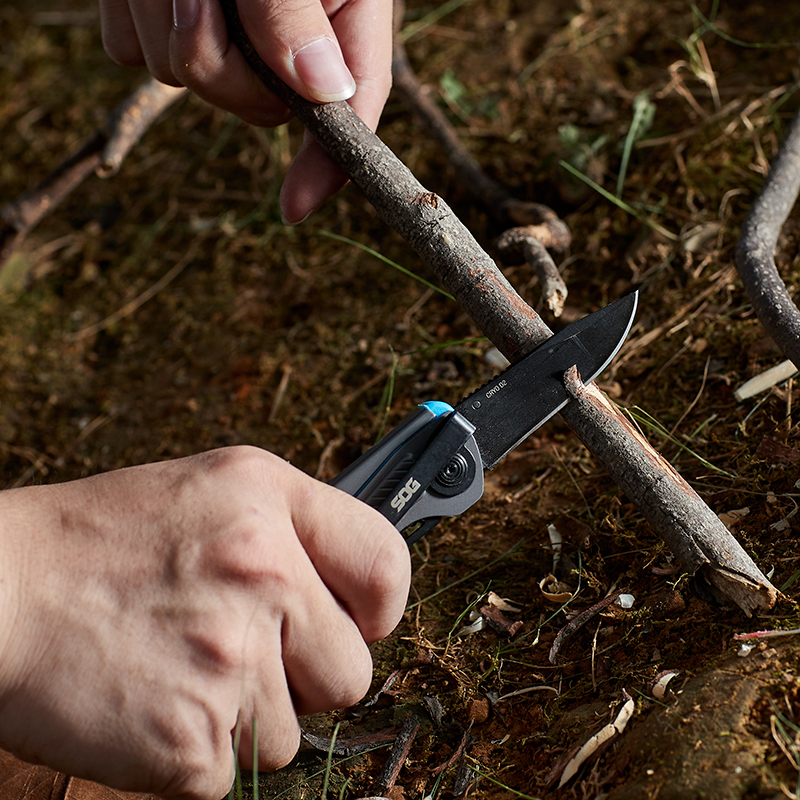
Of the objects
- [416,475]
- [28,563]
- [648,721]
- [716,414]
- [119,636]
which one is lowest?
[716,414]

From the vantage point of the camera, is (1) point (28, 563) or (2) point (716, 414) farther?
(2) point (716, 414)

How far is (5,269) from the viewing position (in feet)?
11.6

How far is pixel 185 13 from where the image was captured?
2064 mm

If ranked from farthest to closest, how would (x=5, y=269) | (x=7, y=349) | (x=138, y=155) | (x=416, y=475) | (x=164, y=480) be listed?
(x=138, y=155) → (x=5, y=269) → (x=7, y=349) → (x=416, y=475) → (x=164, y=480)

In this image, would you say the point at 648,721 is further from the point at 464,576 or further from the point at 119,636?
the point at 119,636

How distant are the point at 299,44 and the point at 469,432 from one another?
1.12 m

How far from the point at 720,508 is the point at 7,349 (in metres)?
2.94

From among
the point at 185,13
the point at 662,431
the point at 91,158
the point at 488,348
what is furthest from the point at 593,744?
the point at 91,158

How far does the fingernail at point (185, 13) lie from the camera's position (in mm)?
2057

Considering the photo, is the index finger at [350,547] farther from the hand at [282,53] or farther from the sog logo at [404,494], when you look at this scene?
the hand at [282,53]

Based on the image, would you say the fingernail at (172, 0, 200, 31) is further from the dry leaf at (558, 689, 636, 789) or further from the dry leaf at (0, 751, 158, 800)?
the dry leaf at (558, 689, 636, 789)

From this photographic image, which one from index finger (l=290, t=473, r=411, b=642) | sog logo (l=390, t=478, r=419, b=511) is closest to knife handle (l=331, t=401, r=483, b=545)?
sog logo (l=390, t=478, r=419, b=511)

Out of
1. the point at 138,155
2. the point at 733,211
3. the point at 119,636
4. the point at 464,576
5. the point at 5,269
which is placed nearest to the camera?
the point at 119,636

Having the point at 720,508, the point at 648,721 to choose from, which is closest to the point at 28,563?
the point at 648,721
